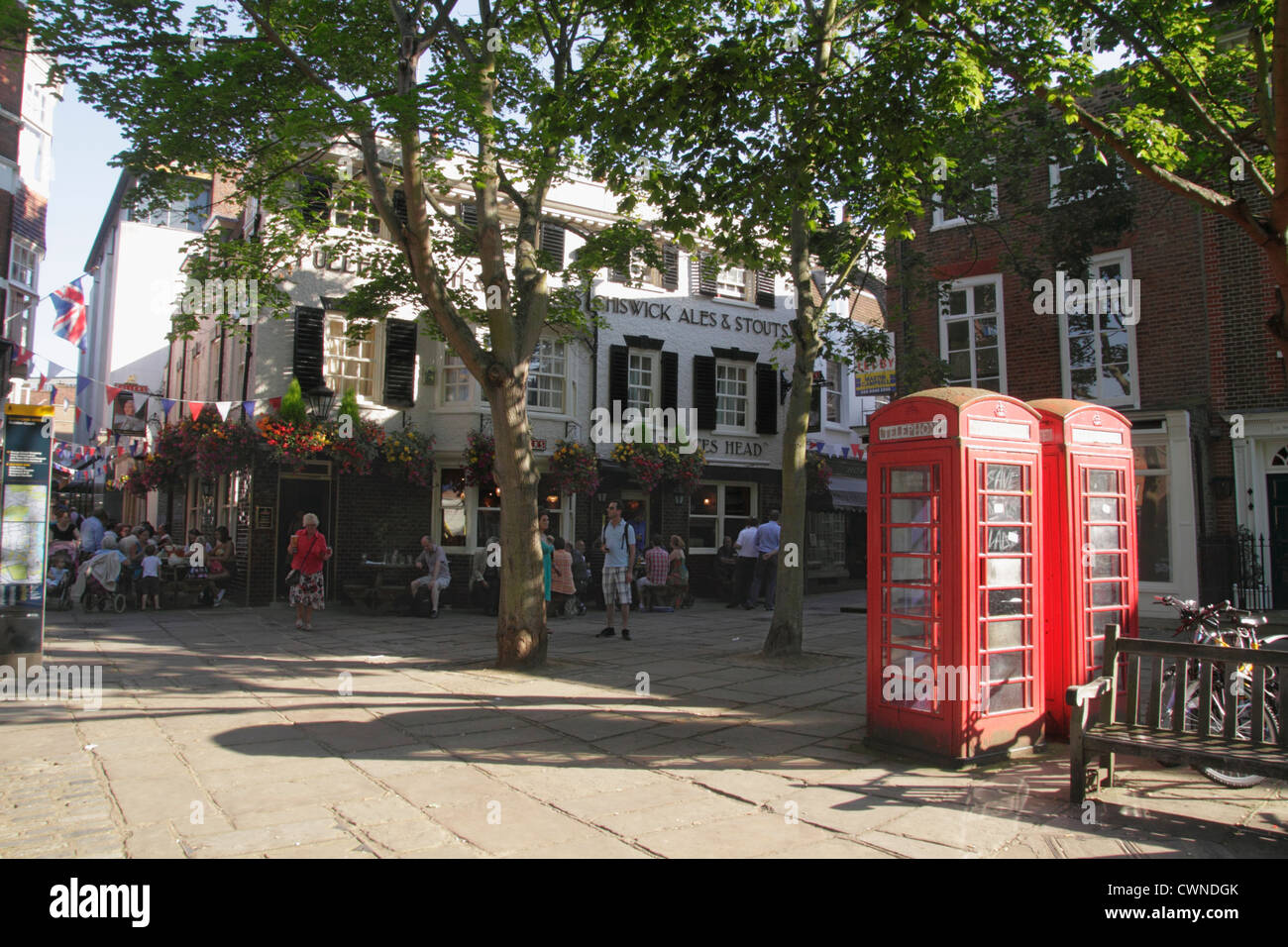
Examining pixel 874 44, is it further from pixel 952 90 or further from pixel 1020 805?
pixel 1020 805

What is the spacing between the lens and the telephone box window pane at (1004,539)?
6422 mm

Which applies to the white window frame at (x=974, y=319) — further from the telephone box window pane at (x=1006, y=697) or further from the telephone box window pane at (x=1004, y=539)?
the telephone box window pane at (x=1006, y=697)

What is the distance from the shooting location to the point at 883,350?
42.9 ft

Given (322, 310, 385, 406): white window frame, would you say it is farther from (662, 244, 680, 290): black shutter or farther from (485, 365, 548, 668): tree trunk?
(485, 365, 548, 668): tree trunk

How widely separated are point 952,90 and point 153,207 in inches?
359

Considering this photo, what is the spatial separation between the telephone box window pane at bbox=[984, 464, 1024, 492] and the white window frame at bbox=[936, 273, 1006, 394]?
1222 centimetres

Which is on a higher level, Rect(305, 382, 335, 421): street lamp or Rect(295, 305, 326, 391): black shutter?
Rect(295, 305, 326, 391): black shutter

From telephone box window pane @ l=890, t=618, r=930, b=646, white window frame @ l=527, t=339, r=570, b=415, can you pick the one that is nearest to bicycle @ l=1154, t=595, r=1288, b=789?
telephone box window pane @ l=890, t=618, r=930, b=646

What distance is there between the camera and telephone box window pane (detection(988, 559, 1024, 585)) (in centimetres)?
636

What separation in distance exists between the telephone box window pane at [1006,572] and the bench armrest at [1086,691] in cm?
97

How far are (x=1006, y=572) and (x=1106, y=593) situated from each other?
118 cm

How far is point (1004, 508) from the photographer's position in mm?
6480

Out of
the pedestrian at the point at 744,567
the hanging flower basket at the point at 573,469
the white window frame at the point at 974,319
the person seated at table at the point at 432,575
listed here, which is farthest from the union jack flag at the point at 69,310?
the white window frame at the point at 974,319
